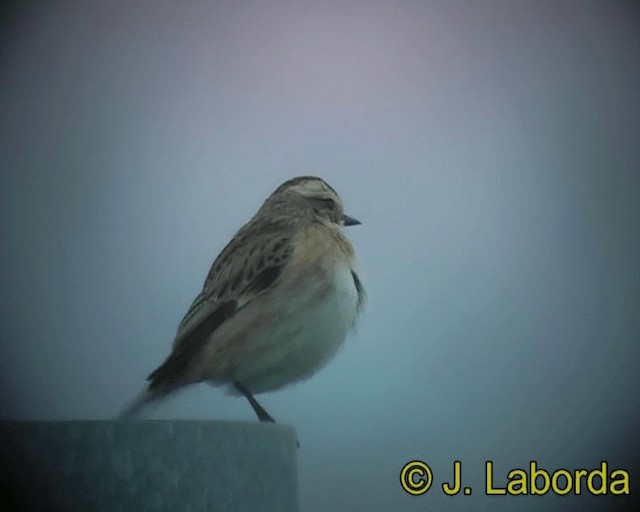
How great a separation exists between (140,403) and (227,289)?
0.88ft

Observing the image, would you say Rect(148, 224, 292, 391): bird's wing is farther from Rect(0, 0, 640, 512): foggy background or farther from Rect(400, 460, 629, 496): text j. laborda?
Rect(400, 460, 629, 496): text j. laborda

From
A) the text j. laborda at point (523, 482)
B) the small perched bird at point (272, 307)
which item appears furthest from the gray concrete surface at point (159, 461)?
the text j. laborda at point (523, 482)

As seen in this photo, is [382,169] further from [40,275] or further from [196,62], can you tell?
[40,275]

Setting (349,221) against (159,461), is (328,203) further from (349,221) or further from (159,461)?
(159,461)

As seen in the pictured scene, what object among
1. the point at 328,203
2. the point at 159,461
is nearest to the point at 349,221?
the point at 328,203

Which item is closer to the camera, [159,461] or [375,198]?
[159,461]

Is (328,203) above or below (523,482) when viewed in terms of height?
above

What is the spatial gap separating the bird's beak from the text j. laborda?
1.49 ft

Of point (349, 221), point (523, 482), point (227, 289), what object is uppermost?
point (349, 221)

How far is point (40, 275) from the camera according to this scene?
65.2 inches

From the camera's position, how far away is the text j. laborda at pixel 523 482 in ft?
5.22

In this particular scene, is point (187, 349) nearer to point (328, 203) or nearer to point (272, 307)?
point (272, 307)

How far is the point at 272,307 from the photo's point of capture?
1.53 m

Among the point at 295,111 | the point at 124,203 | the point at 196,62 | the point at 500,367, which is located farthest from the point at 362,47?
the point at 500,367
